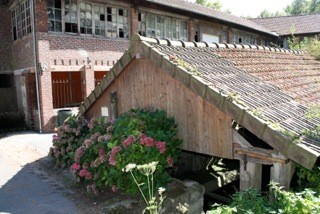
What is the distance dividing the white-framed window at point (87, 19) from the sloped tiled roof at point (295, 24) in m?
20.0

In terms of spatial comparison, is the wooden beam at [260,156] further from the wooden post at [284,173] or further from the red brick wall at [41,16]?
the red brick wall at [41,16]

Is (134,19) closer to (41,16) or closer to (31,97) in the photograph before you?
(41,16)

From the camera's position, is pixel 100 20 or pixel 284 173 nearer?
pixel 284 173

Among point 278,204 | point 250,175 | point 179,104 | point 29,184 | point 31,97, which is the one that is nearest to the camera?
point 278,204

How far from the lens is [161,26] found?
18250 millimetres

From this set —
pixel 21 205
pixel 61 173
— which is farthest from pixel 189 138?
pixel 61 173

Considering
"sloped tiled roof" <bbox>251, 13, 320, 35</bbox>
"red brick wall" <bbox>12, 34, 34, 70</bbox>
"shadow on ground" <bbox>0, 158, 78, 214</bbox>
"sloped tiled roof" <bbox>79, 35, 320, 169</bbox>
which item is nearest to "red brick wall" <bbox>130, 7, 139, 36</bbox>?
"red brick wall" <bbox>12, 34, 34, 70</bbox>

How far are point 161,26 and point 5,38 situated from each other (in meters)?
8.39

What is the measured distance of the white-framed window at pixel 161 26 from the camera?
56.1ft

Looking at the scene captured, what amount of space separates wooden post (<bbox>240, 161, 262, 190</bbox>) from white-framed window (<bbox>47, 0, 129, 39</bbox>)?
11070 millimetres

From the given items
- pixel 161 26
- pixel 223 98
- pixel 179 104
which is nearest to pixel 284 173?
pixel 223 98

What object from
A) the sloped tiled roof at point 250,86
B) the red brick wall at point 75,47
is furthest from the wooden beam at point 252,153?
the red brick wall at point 75,47

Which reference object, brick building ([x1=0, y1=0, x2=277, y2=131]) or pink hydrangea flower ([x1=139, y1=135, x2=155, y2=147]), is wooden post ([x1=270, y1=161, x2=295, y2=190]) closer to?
pink hydrangea flower ([x1=139, y1=135, x2=155, y2=147])

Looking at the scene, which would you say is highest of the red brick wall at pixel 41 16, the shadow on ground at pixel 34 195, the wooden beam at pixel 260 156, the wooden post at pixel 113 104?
the red brick wall at pixel 41 16
